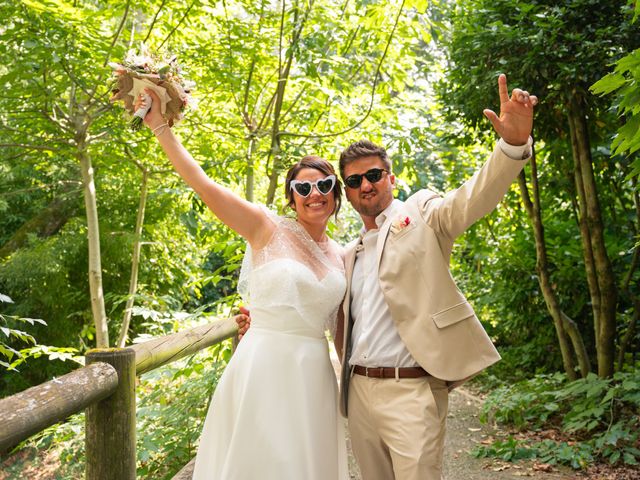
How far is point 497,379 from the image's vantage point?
786 centimetres

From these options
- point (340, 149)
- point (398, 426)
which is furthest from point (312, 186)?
point (340, 149)

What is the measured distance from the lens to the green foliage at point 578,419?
183 inches

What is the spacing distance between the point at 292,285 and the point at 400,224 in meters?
0.51

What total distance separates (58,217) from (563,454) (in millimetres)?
8049

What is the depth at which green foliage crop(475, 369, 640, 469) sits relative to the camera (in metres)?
4.65

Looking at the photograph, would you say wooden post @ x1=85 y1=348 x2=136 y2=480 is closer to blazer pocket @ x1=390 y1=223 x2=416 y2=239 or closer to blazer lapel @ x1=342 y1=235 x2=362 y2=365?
blazer lapel @ x1=342 y1=235 x2=362 y2=365

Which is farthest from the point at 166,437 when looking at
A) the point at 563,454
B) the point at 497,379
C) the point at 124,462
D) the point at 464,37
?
the point at 497,379

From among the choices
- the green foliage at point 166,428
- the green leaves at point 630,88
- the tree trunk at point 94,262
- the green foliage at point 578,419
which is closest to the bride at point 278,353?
the green leaves at point 630,88

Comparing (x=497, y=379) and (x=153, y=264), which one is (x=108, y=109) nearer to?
(x=153, y=264)

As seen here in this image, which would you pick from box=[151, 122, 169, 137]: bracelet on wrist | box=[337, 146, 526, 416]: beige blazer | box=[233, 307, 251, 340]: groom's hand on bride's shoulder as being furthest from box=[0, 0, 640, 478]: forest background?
box=[151, 122, 169, 137]: bracelet on wrist

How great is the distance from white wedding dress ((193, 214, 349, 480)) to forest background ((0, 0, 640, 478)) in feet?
3.99

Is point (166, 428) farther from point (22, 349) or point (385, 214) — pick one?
point (385, 214)

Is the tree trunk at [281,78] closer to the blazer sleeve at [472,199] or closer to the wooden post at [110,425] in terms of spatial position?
the blazer sleeve at [472,199]

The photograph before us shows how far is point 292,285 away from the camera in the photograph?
2641mm
